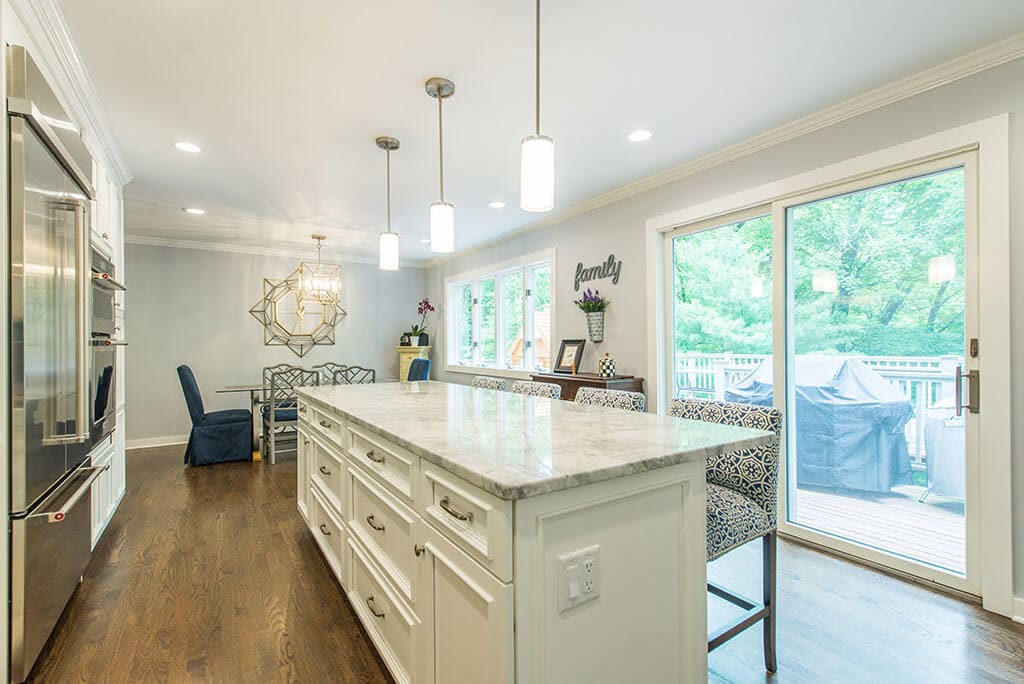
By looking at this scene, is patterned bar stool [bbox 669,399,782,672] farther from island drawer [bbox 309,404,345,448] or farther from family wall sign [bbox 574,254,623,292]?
family wall sign [bbox 574,254,623,292]

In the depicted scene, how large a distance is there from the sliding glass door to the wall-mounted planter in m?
1.04

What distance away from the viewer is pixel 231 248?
6.20 m

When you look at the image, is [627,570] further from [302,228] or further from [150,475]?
[302,228]

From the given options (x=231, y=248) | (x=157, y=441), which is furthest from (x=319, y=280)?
(x=157, y=441)

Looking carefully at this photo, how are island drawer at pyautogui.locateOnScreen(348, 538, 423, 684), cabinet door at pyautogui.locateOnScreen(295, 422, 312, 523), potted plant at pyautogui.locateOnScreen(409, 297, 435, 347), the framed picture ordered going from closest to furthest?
island drawer at pyautogui.locateOnScreen(348, 538, 423, 684)
cabinet door at pyautogui.locateOnScreen(295, 422, 312, 523)
the framed picture
potted plant at pyautogui.locateOnScreen(409, 297, 435, 347)

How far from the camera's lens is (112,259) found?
10.4 ft

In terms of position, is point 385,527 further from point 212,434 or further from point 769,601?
point 212,434

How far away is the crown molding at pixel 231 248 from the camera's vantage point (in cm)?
572

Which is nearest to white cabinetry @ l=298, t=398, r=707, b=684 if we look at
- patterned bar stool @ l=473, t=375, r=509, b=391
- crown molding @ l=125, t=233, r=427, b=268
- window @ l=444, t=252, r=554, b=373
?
patterned bar stool @ l=473, t=375, r=509, b=391

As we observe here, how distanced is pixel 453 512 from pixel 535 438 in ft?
1.26

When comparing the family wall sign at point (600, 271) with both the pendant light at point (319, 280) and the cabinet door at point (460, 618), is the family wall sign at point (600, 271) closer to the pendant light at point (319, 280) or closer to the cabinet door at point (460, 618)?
the cabinet door at point (460, 618)

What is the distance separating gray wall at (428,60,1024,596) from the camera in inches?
83.7

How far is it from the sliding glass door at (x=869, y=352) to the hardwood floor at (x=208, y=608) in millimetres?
2608

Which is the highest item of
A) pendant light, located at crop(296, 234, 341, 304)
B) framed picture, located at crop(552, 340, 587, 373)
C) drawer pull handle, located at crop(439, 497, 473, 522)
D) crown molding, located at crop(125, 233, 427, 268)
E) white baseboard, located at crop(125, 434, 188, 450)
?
crown molding, located at crop(125, 233, 427, 268)
